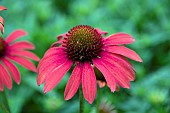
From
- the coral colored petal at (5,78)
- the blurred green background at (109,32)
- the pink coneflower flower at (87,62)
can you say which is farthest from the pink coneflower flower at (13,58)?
the blurred green background at (109,32)

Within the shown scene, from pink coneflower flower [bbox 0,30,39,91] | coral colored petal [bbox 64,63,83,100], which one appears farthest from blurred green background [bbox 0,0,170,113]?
coral colored petal [bbox 64,63,83,100]

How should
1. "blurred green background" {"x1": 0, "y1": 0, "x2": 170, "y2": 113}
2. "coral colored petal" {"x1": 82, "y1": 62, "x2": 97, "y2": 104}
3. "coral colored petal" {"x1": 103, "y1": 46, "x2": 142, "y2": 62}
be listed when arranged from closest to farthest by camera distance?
"coral colored petal" {"x1": 82, "y1": 62, "x2": 97, "y2": 104}
"coral colored petal" {"x1": 103, "y1": 46, "x2": 142, "y2": 62}
"blurred green background" {"x1": 0, "y1": 0, "x2": 170, "y2": 113}

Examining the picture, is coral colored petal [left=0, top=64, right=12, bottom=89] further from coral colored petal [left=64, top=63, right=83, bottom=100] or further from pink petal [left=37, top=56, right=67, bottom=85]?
coral colored petal [left=64, top=63, right=83, bottom=100]

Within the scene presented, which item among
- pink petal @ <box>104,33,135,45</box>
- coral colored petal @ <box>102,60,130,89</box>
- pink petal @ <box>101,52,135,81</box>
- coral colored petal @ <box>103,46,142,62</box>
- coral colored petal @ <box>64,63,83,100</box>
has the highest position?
pink petal @ <box>104,33,135,45</box>

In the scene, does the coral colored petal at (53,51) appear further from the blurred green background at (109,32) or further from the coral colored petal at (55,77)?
the blurred green background at (109,32)

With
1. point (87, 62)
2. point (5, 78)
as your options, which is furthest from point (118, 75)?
point (5, 78)

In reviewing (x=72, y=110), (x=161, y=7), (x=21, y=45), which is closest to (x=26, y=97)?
(x=72, y=110)

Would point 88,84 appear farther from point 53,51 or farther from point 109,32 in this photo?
point 109,32

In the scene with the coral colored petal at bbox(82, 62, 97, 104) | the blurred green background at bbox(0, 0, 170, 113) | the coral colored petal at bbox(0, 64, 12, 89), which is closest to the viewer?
the coral colored petal at bbox(82, 62, 97, 104)
